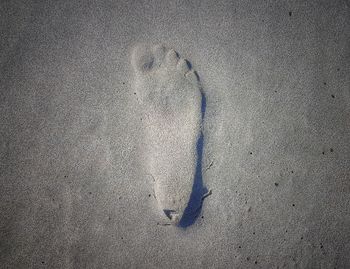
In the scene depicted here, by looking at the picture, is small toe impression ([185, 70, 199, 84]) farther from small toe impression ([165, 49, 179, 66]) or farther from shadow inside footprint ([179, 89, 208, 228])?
shadow inside footprint ([179, 89, 208, 228])

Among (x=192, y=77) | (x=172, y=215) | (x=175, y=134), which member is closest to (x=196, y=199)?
(x=172, y=215)

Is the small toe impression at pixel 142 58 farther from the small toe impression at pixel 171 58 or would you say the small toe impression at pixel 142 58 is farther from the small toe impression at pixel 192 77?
the small toe impression at pixel 192 77

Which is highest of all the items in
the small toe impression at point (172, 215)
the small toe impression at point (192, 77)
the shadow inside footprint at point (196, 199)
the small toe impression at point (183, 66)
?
the small toe impression at point (183, 66)

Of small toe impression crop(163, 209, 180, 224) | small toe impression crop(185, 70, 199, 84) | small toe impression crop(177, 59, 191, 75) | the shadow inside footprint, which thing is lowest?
small toe impression crop(163, 209, 180, 224)

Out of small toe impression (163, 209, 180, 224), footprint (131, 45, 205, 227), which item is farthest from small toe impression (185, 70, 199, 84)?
small toe impression (163, 209, 180, 224)

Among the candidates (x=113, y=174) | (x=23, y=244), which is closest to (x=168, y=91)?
(x=113, y=174)

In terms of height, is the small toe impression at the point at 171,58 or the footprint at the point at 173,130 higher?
the small toe impression at the point at 171,58

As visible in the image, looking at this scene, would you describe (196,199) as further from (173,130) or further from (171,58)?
(171,58)

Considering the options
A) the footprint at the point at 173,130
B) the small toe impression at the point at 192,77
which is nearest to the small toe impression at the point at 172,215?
the footprint at the point at 173,130
